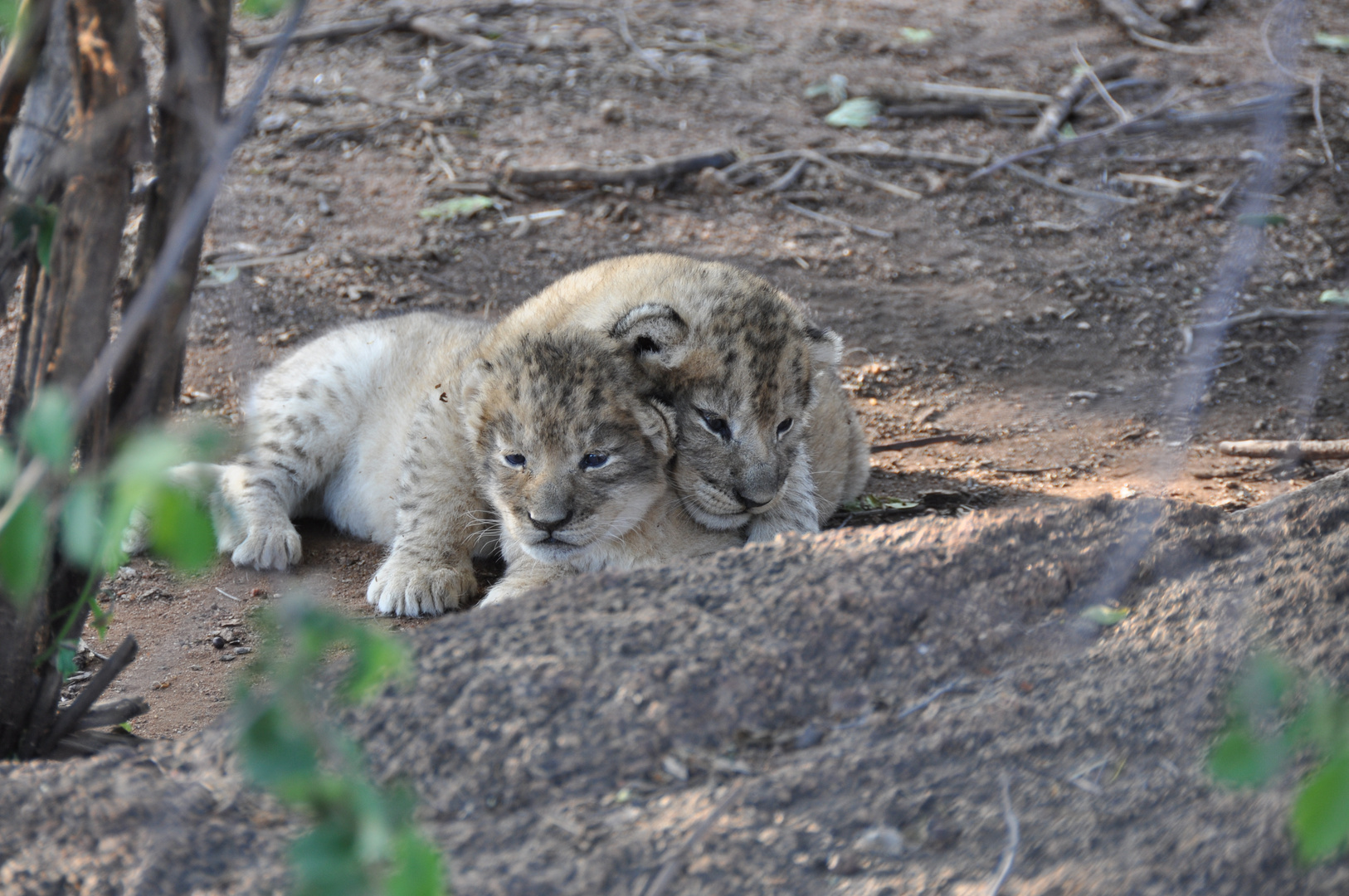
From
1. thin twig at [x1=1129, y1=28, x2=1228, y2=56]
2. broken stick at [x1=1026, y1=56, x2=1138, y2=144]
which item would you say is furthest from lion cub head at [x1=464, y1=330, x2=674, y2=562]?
thin twig at [x1=1129, y1=28, x2=1228, y2=56]

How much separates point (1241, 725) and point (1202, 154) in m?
7.78

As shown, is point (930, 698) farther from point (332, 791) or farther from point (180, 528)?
point (180, 528)

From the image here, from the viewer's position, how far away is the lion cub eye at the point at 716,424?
3.85m

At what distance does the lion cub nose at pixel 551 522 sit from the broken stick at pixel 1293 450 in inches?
124

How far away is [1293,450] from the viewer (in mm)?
4988

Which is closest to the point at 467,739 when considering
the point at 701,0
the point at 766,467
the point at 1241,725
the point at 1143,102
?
the point at 1241,725

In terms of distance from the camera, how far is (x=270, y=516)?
4.65m

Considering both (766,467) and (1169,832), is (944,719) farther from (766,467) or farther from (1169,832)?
(766,467)

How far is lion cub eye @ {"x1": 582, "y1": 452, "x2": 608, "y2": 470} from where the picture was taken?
12.5 ft

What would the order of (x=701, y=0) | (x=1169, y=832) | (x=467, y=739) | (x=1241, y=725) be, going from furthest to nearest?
(x=701, y=0) → (x=467, y=739) → (x=1169, y=832) → (x=1241, y=725)

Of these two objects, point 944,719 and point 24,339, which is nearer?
point 944,719

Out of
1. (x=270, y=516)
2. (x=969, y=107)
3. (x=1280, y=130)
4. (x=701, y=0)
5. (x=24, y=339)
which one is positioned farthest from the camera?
(x=701, y=0)

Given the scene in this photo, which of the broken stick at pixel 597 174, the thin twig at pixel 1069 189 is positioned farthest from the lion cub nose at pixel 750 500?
the thin twig at pixel 1069 189

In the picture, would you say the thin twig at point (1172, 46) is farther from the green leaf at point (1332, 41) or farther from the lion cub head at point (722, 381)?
the lion cub head at point (722, 381)
